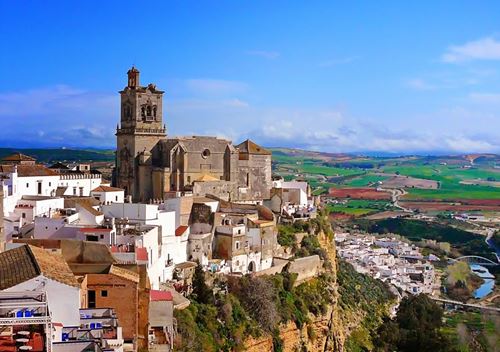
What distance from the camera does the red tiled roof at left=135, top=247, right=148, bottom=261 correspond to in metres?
20.0

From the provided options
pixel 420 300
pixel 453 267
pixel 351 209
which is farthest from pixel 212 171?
pixel 351 209

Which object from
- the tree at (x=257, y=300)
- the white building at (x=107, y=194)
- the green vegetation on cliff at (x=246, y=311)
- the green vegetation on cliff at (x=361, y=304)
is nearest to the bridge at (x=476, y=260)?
the green vegetation on cliff at (x=361, y=304)

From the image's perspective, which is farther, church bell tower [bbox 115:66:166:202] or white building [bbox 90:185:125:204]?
church bell tower [bbox 115:66:166:202]

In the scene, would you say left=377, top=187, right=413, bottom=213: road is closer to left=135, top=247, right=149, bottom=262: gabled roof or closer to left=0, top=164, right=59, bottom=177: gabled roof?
left=0, top=164, right=59, bottom=177: gabled roof

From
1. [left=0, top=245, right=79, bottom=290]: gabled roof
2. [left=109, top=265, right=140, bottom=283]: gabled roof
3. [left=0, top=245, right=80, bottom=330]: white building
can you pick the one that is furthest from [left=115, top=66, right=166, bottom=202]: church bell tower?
[left=0, top=245, right=80, bottom=330]: white building

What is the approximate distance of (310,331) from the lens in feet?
96.5

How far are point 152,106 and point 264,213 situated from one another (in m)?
7.76

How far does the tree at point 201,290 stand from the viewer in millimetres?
23484

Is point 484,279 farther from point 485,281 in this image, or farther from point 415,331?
point 415,331

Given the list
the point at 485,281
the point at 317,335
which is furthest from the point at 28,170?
the point at 485,281

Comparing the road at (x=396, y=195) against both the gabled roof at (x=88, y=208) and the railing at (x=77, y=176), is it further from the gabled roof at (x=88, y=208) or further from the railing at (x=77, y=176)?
the gabled roof at (x=88, y=208)

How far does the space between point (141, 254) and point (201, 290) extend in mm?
3941

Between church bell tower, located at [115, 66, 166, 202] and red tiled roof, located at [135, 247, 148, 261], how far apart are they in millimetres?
12635

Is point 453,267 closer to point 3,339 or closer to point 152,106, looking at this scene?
point 152,106
